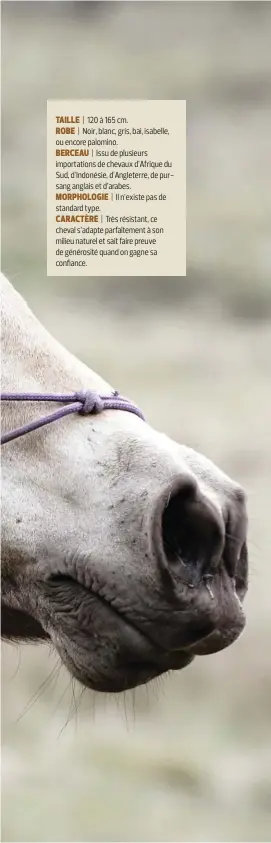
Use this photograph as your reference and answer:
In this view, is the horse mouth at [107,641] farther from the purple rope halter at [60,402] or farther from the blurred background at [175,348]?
the blurred background at [175,348]

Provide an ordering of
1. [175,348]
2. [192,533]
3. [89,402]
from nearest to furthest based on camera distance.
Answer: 1. [192,533]
2. [89,402]
3. [175,348]

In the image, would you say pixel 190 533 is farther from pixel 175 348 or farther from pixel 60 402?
pixel 175 348

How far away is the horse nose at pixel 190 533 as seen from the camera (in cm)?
123

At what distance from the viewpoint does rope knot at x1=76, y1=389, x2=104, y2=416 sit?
139cm

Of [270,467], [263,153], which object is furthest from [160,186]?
[270,467]

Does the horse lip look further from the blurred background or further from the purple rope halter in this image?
the blurred background

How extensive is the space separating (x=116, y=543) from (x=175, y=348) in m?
2.23

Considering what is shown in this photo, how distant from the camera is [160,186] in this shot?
1.81 meters

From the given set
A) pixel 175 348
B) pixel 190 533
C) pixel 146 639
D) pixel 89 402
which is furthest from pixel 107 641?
pixel 175 348

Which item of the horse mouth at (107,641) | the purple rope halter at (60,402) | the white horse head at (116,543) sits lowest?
the horse mouth at (107,641)

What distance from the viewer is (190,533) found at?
4.13 feet

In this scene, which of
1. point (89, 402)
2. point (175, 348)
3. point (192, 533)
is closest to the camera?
point (192, 533)

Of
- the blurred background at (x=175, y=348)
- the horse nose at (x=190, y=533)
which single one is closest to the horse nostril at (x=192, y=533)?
the horse nose at (x=190, y=533)

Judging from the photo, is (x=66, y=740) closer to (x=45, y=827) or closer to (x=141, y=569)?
(x=45, y=827)
